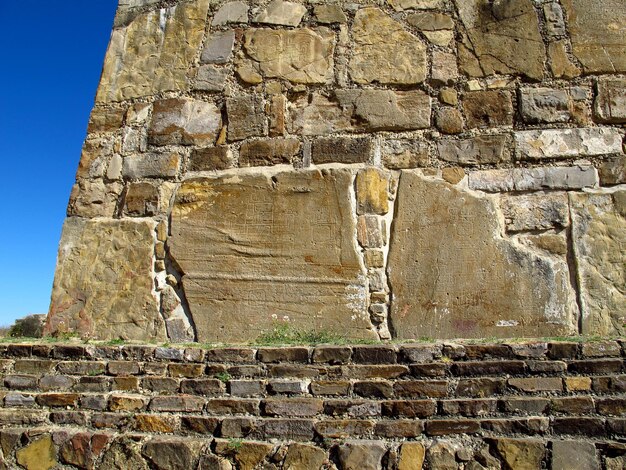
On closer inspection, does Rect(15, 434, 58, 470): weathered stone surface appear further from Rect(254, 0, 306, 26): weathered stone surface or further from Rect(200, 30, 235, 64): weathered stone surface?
Rect(254, 0, 306, 26): weathered stone surface

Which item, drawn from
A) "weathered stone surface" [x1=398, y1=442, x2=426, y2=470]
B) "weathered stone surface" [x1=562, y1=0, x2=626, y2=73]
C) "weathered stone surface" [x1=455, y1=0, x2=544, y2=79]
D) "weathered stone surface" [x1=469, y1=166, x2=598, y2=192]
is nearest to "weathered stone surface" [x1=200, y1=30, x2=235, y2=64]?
"weathered stone surface" [x1=455, y1=0, x2=544, y2=79]

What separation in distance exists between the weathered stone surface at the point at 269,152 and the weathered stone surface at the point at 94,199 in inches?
34.3

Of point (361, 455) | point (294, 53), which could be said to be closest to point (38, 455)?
point (361, 455)

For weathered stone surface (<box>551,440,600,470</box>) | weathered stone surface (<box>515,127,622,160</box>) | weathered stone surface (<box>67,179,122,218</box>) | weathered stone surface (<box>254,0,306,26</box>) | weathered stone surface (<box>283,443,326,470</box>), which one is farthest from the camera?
weathered stone surface (<box>254,0,306,26</box>)

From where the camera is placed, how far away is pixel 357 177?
146 inches

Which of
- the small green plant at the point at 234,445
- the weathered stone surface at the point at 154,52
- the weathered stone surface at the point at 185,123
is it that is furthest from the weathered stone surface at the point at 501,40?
the small green plant at the point at 234,445

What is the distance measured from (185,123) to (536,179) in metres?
2.22

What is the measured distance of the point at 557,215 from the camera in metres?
3.49

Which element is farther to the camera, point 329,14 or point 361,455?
point 329,14

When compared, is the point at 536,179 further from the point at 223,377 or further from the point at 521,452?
the point at 223,377

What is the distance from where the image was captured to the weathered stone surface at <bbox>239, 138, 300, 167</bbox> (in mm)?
3822

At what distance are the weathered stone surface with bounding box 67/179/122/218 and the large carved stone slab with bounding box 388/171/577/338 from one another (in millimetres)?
1830

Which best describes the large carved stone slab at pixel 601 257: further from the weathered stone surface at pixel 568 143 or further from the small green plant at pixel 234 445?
the small green plant at pixel 234 445

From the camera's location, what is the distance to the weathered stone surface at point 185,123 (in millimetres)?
3969
